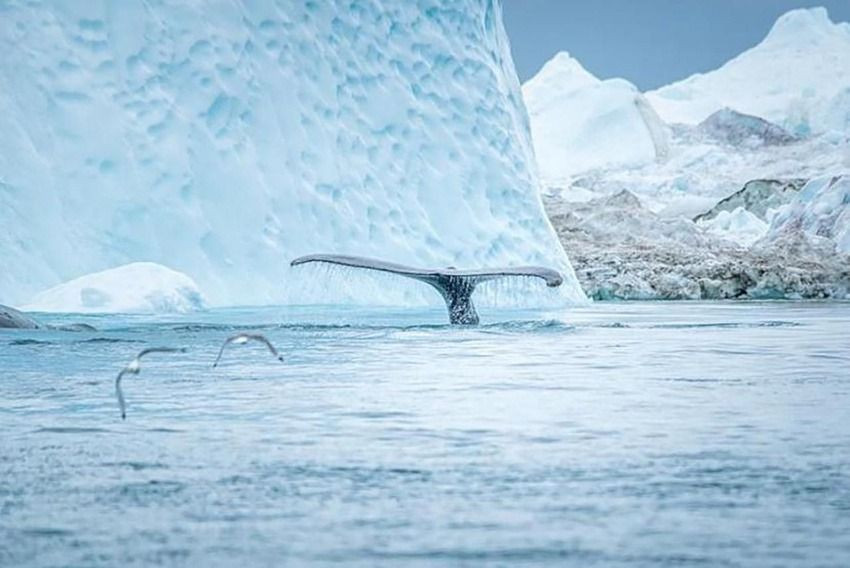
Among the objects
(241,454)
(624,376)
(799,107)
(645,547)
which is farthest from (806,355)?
(799,107)

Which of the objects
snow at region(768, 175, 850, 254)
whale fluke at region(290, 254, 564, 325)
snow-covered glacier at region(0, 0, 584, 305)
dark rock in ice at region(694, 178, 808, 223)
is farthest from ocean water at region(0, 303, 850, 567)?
dark rock in ice at region(694, 178, 808, 223)

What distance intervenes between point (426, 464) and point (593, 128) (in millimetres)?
105332

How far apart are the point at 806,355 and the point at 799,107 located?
102163mm

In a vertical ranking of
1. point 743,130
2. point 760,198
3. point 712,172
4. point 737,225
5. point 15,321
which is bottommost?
point 15,321

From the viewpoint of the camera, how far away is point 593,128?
108625 millimetres

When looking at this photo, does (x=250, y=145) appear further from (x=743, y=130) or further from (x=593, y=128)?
(x=743, y=130)

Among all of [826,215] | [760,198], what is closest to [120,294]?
[826,215]

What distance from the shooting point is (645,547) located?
12.6 ft

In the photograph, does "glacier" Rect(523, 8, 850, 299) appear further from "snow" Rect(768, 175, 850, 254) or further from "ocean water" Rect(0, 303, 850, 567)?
"ocean water" Rect(0, 303, 850, 567)

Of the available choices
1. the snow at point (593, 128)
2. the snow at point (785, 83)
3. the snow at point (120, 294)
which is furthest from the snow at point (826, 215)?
the snow at point (785, 83)

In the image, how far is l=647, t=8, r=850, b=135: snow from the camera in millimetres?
108188

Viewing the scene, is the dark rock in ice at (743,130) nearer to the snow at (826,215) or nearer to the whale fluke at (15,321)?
the snow at (826,215)

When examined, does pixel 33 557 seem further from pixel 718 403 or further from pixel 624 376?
pixel 624 376

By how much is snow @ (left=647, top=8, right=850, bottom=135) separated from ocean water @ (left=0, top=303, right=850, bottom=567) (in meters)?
98.5
